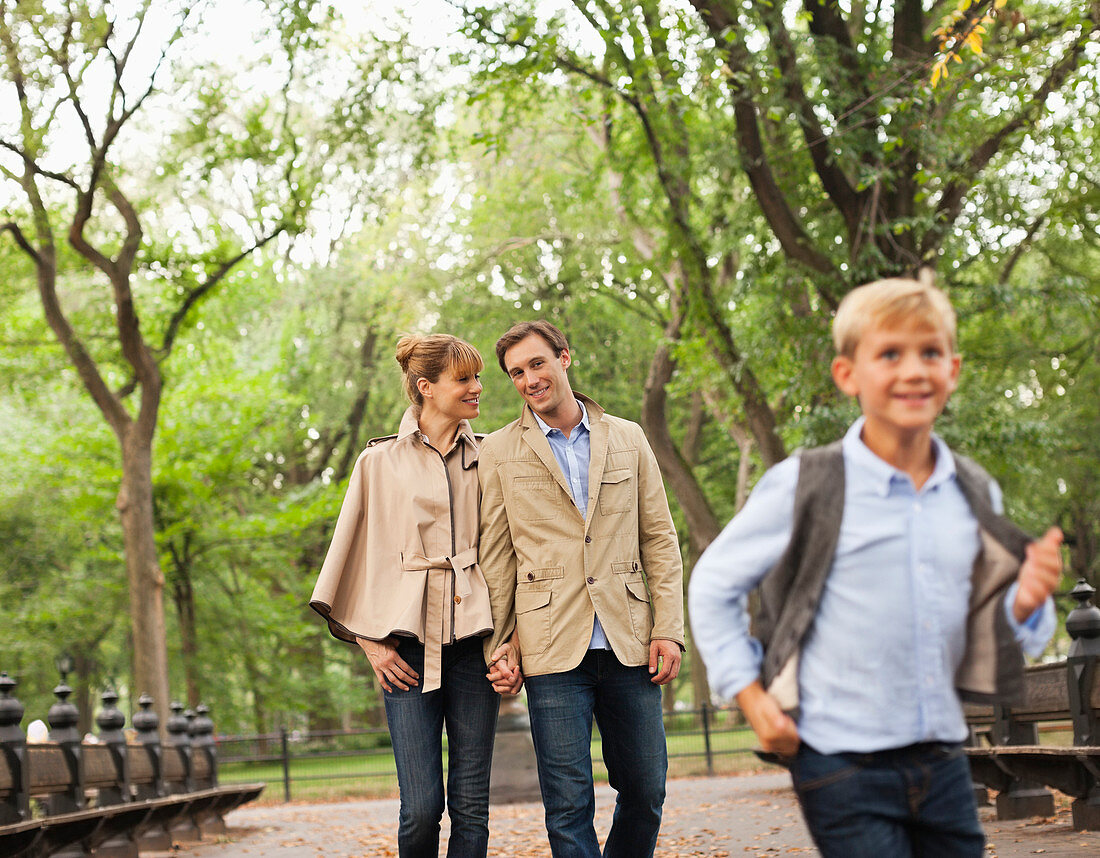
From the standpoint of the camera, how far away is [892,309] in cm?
246

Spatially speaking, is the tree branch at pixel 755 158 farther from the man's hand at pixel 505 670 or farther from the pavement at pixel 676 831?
the man's hand at pixel 505 670

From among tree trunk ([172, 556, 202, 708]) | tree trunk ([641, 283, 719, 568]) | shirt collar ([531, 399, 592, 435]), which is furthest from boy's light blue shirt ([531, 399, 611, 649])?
tree trunk ([172, 556, 202, 708])

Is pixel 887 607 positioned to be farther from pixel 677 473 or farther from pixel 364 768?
pixel 364 768

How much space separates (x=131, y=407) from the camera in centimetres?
2669

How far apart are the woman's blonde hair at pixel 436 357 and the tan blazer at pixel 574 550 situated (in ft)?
1.04

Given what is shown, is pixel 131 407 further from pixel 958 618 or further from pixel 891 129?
pixel 958 618

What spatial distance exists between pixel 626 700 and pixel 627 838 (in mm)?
504

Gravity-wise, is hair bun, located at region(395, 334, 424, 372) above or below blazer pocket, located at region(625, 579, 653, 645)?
above

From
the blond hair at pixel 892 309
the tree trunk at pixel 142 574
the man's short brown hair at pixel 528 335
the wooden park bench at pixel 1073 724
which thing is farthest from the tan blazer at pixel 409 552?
the tree trunk at pixel 142 574

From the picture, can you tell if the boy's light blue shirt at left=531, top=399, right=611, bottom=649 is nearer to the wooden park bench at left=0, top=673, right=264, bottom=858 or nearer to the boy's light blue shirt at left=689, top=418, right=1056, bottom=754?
the boy's light blue shirt at left=689, top=418, right=1056, bottom=754

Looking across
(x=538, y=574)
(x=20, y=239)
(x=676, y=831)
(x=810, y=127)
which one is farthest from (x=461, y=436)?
(x=20, y=239)

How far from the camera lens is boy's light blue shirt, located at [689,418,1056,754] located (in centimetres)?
242

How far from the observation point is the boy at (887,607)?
2.40m

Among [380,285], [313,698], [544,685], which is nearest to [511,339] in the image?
[544,685]
